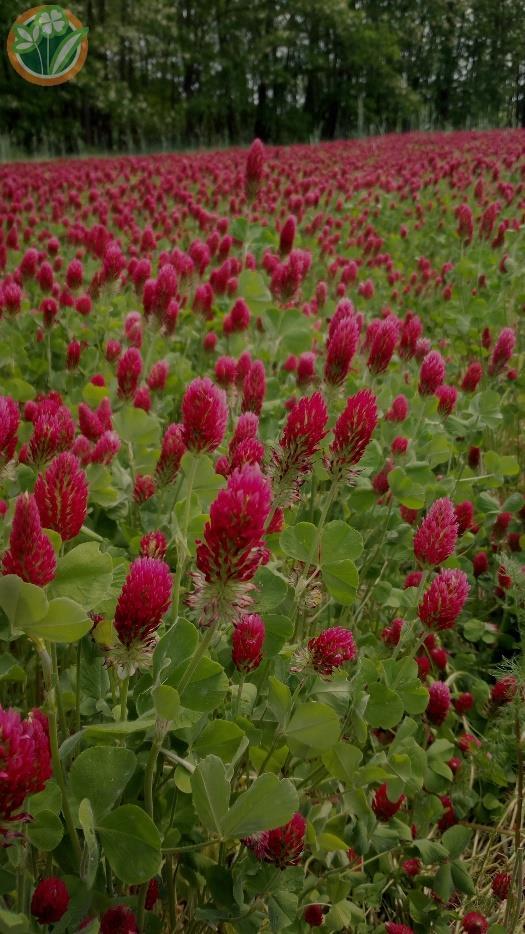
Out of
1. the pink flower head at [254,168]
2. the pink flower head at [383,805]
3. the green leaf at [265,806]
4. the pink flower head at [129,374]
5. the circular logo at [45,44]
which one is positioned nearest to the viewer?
the green leaf at [265,806]

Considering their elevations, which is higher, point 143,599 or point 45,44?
point 45,44

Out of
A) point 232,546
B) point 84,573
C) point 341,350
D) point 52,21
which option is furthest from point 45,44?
point 232,546

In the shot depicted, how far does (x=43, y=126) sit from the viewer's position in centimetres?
2588

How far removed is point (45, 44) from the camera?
261cm

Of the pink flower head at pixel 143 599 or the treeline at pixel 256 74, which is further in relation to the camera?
the treeline at pixel 256 74

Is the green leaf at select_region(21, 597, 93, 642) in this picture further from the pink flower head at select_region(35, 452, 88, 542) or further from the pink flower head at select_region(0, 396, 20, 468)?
the pink flower head at select_region(0, 396, 20, 468)

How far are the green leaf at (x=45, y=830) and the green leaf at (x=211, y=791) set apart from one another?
0.17m

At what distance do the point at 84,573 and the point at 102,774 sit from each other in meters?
0.25

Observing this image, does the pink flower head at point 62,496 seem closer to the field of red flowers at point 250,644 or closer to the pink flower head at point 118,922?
the field of red flowers at point 250,644

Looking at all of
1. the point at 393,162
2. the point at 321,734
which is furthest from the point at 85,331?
the point at 393,162

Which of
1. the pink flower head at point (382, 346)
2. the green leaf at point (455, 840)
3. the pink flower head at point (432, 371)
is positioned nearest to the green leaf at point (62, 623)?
the green leaf at point (455, 840)

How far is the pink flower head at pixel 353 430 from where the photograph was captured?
3.72 ft

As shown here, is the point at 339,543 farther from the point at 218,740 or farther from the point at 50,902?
the point at 50,902

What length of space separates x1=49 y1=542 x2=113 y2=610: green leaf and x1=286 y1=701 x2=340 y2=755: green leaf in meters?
0.36
